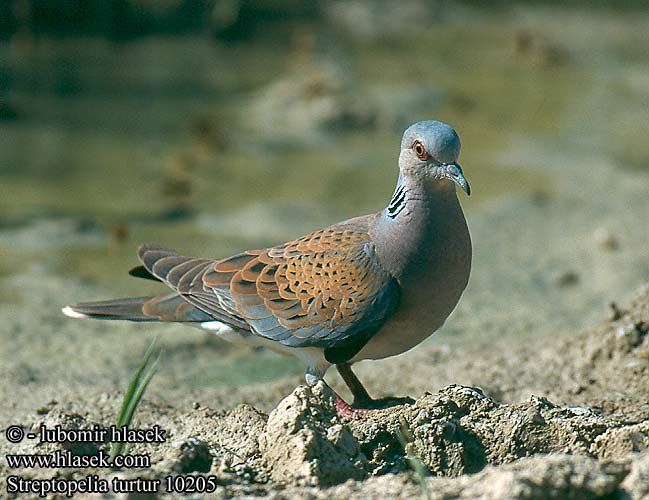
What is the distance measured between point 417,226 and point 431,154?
254 millimetres

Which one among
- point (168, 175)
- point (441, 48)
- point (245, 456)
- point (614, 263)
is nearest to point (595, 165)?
point (614, 263)

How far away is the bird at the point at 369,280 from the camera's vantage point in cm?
355

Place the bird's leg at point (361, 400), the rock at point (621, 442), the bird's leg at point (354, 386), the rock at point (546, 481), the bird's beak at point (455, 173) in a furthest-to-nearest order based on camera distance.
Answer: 1. the bird's leg at point (354, 386)
2. the bird's leg at point (361, 400)
3. the bird's beak at point (455, 173)
4. the rock at point (621, 442)
5. the rock at point (546, 481)

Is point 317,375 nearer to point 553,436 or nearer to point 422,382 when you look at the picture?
point 422,382

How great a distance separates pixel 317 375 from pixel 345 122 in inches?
209

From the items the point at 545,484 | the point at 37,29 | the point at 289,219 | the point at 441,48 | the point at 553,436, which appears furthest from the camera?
the point at 441,48

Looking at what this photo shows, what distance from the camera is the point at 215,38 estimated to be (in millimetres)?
11180

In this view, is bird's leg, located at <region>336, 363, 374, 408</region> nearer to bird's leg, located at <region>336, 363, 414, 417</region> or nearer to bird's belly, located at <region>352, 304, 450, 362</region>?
bird's leg, located at <region>336, 363, 414, 417</region>

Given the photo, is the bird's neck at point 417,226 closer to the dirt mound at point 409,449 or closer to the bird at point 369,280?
the bird at point 369,280

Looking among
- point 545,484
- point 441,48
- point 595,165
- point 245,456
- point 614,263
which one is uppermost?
point 441,48

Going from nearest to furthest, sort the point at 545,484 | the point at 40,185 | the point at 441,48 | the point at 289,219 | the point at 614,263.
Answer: the point at 545,484, the point at 614,263, the point at 289,219, the point at 40,185, the point at 441,48

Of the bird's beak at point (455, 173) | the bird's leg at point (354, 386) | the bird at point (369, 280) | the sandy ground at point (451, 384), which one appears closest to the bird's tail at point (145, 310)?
the bird at point (369, 280)

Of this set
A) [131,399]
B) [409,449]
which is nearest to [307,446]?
[409,449]

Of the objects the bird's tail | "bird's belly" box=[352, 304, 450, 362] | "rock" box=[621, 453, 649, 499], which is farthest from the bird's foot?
"rock" box=[621, 453, 649, 499]
